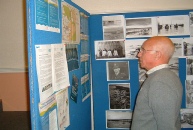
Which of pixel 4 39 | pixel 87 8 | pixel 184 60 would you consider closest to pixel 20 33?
pixel 4 39

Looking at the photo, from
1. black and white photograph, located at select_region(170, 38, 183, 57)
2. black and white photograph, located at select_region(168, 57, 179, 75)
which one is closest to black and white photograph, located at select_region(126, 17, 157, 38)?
black and white photograph, located at select_region(170, 38, 183, 57)

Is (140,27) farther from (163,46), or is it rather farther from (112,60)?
(163,46)

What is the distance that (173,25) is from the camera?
70.7 inches

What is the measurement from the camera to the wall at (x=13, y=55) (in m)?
1.93

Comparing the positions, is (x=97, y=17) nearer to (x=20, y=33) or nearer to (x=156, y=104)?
(x=20, y=33)

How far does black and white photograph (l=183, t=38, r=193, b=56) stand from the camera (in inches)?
70.6

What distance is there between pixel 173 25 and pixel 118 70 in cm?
72

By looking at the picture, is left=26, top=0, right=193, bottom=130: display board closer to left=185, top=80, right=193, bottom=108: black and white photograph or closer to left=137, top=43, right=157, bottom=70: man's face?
left=185, top=80, right=193, bottom=108: black and white photograph

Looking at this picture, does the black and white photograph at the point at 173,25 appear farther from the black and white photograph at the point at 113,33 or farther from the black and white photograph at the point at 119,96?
the black and white photograph at the point at 119,96

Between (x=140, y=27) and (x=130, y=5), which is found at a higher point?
(x=130, y=5)

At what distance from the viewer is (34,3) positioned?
82 cm

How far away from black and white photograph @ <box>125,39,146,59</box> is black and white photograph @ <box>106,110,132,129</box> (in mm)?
620

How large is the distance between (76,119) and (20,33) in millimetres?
1171

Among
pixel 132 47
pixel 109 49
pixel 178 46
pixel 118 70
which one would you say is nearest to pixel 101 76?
pixel 118 70
